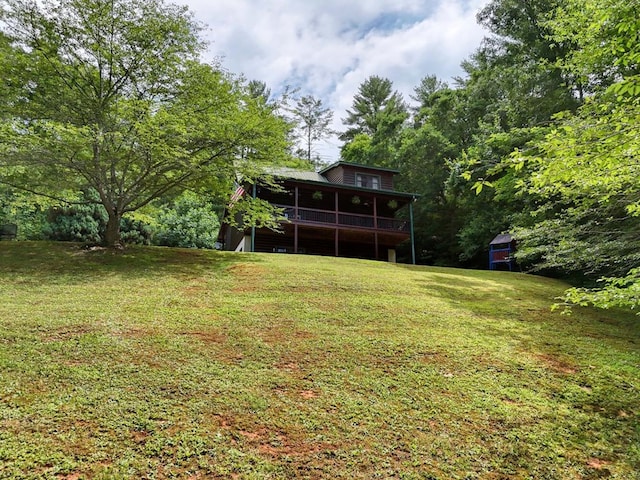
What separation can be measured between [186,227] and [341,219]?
8.78 meters

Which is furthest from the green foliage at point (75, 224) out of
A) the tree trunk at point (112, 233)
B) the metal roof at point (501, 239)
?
the metal roof at point (501, 239)

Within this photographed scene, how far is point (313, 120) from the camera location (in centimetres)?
4319

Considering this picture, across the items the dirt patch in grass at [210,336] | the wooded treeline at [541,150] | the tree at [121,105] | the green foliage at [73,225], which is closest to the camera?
the wooded treeline at [541,150]

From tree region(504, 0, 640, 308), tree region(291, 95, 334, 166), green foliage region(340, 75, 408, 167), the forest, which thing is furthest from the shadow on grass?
tree region(291, 95, 334, 166)

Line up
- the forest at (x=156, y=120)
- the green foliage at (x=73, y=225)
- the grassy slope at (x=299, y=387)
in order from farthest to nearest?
the green foliage at (x=73, y=225)
the forest at (x=156, y=120)
the grassy slope at (x=299, y=387)

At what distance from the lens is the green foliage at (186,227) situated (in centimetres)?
2181

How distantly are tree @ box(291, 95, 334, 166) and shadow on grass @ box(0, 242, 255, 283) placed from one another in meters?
31.0

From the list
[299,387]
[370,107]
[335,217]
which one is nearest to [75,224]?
[335,217]

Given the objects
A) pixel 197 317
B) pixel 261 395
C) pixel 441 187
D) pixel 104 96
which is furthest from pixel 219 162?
pixel 441 187

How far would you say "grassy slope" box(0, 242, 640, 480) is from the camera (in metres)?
3.43

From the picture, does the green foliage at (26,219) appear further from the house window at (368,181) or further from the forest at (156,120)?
the house window at (368,181)

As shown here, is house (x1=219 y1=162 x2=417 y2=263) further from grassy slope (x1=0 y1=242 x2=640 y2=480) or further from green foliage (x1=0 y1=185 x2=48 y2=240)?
grassy slope (x1=0 y1=242 x2=640 y2=480)

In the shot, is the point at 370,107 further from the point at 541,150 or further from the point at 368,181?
the point at 541,150

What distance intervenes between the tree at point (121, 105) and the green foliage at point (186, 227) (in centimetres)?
952
